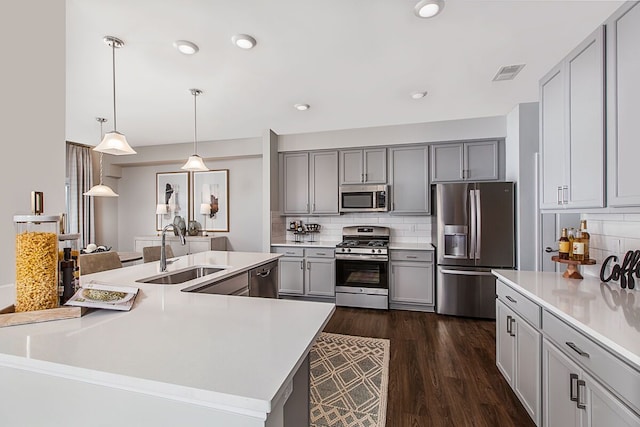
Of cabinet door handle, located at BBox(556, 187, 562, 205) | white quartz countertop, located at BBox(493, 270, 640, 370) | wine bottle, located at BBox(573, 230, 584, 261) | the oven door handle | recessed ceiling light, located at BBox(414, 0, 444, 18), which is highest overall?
recessed ceiling light, located at BBox(414, 0, 444, 18)

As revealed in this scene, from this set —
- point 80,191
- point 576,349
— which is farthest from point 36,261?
point 80,191

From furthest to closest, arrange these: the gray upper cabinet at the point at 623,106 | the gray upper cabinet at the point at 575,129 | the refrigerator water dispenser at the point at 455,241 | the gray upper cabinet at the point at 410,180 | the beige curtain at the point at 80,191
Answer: the beige curtain at the point at 80,191, the gray upper cabinet at the point at 410,180, the refrigerator water dispenser at the point at 455,241, the gray upper cabinet at the point at 575,129, the gray upper cabinet at the point at 623,106

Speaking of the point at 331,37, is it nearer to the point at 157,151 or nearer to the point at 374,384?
the point at 374,384

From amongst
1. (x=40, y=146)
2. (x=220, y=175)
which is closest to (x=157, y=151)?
(x=220, y=175)

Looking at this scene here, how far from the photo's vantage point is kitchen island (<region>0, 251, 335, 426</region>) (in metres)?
0.68

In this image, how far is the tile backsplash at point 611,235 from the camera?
5.51 ft

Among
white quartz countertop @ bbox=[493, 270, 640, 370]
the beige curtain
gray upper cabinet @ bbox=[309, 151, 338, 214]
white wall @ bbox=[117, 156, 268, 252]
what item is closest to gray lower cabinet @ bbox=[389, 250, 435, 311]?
gray upper cabinet @ bbox=[309, 151, 338, 214]

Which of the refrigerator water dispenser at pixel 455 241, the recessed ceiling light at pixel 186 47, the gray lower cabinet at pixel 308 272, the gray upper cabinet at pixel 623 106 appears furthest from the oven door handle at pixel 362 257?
the recessed ceiling light at pixel 186 47

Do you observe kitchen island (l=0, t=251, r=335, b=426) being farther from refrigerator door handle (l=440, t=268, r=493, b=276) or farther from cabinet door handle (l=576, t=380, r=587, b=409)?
refrigerator door handle (l=440, t=268, r=493, b=276)

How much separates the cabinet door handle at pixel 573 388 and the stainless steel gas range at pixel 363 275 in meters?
2.59

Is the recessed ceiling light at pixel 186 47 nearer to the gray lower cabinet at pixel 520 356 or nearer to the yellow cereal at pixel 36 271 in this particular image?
the yellow cereal at pixel 36 271

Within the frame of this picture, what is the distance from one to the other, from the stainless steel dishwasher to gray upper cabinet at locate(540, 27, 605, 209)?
7.54ft

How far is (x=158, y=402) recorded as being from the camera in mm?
714

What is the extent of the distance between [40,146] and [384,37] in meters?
2.24
